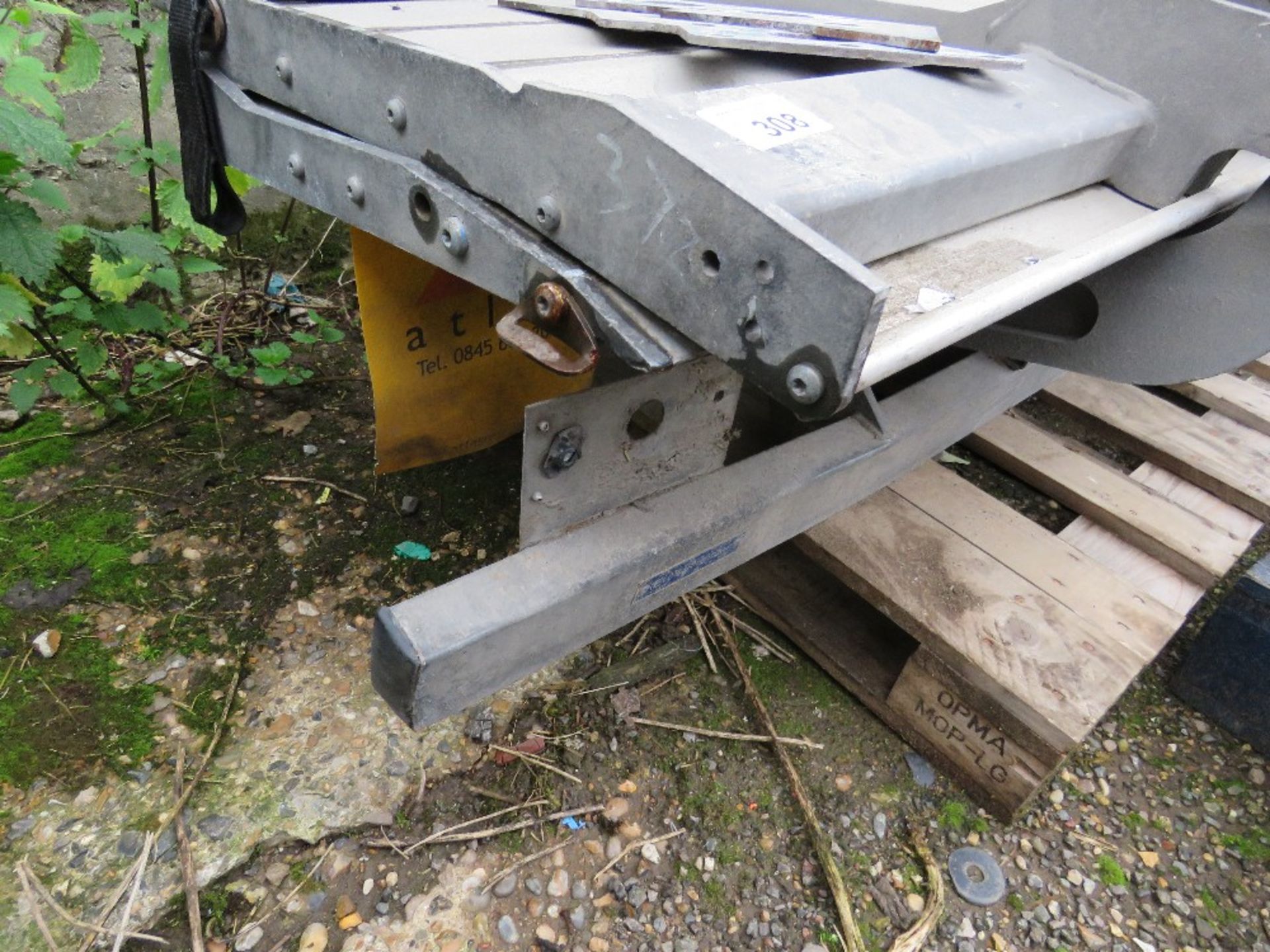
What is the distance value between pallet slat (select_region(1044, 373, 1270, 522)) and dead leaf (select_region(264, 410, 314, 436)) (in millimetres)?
2552

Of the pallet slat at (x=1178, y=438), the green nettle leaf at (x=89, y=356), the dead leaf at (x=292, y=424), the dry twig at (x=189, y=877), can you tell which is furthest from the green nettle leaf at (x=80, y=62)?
the pallet slat at (x=1178, y=438)

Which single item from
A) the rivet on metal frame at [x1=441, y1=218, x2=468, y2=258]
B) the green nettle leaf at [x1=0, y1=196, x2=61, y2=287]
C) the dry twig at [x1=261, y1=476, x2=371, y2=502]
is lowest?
the dry twig at [x1=261, y1=476, x2=371, y2=502]

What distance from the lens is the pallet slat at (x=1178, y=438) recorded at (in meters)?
2.63

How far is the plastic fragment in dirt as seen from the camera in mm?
2193

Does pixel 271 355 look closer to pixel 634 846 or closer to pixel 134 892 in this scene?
pixel 134 892

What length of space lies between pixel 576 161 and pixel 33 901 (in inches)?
62.2

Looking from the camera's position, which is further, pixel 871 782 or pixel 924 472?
pixel 924 472

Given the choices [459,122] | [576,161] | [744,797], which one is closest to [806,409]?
[576,161]

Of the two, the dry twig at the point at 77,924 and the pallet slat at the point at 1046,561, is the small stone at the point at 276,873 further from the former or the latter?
the pallet slat at the point at 1046,561

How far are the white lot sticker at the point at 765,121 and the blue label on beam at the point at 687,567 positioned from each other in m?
0.65

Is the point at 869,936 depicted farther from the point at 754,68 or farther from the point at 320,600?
the point at 754,68

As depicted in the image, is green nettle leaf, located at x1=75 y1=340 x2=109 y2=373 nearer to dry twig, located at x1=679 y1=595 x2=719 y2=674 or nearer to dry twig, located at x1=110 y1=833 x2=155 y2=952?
dry twig, located at x1=110 y1=833 x2=155 y2=952

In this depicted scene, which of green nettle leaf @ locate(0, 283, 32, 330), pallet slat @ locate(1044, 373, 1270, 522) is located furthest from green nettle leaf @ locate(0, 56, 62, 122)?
pallet slat @ locate(1044, 373, 1270, 522)

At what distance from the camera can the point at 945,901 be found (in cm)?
177
